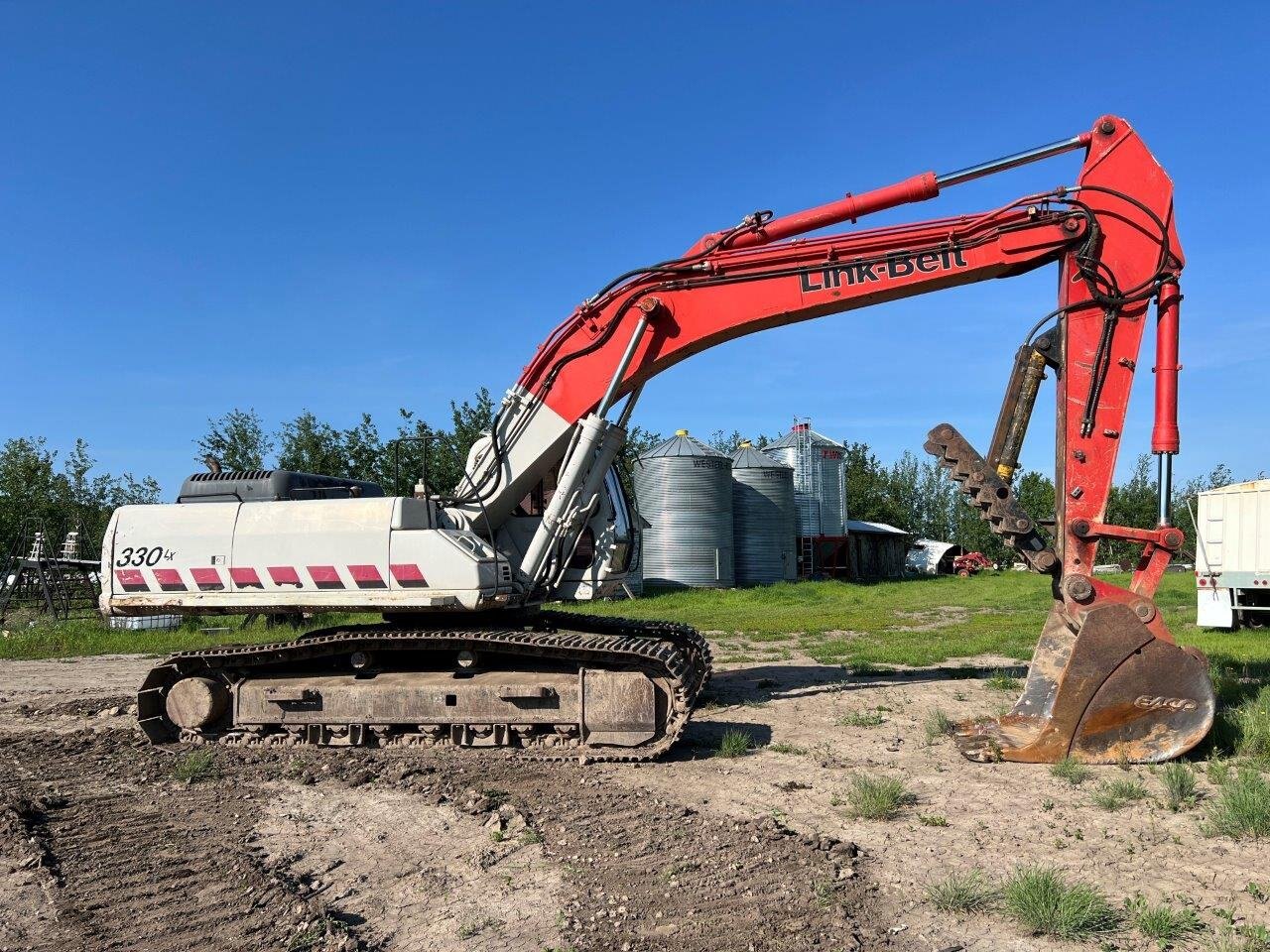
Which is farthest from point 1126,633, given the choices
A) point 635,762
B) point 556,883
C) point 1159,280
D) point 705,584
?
point 705,584

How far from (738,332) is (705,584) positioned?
2463cm

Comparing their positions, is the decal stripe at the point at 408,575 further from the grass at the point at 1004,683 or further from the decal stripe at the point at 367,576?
the grass at the point at 1004,683

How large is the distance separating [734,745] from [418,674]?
287 centimetres

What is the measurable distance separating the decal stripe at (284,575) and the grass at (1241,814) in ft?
22.9

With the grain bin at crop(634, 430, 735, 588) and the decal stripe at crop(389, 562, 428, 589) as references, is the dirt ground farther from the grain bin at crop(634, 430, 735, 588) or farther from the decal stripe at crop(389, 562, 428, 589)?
the grain bin at crop(634, 430, 735, 588)

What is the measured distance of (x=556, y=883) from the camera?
478 cm

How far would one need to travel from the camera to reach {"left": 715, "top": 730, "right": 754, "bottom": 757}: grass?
7.60 metres

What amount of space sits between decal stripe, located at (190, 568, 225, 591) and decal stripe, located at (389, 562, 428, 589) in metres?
1.70

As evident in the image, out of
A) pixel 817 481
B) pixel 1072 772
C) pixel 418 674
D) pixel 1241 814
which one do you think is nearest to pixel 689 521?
pixel 817 481

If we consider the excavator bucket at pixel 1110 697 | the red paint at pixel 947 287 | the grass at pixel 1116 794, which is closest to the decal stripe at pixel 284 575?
the red paint at pixel 947 287

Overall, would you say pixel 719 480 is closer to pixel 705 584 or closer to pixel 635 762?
pixel 705 584

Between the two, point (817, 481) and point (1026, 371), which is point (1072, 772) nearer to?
point (1026, 371)

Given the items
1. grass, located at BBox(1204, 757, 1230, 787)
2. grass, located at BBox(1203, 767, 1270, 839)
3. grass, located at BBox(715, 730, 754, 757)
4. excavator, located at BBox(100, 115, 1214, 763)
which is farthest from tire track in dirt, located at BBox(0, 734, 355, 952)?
grass, located at BBox(1204, 757, 1230, 787)

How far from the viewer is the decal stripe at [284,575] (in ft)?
27.3
